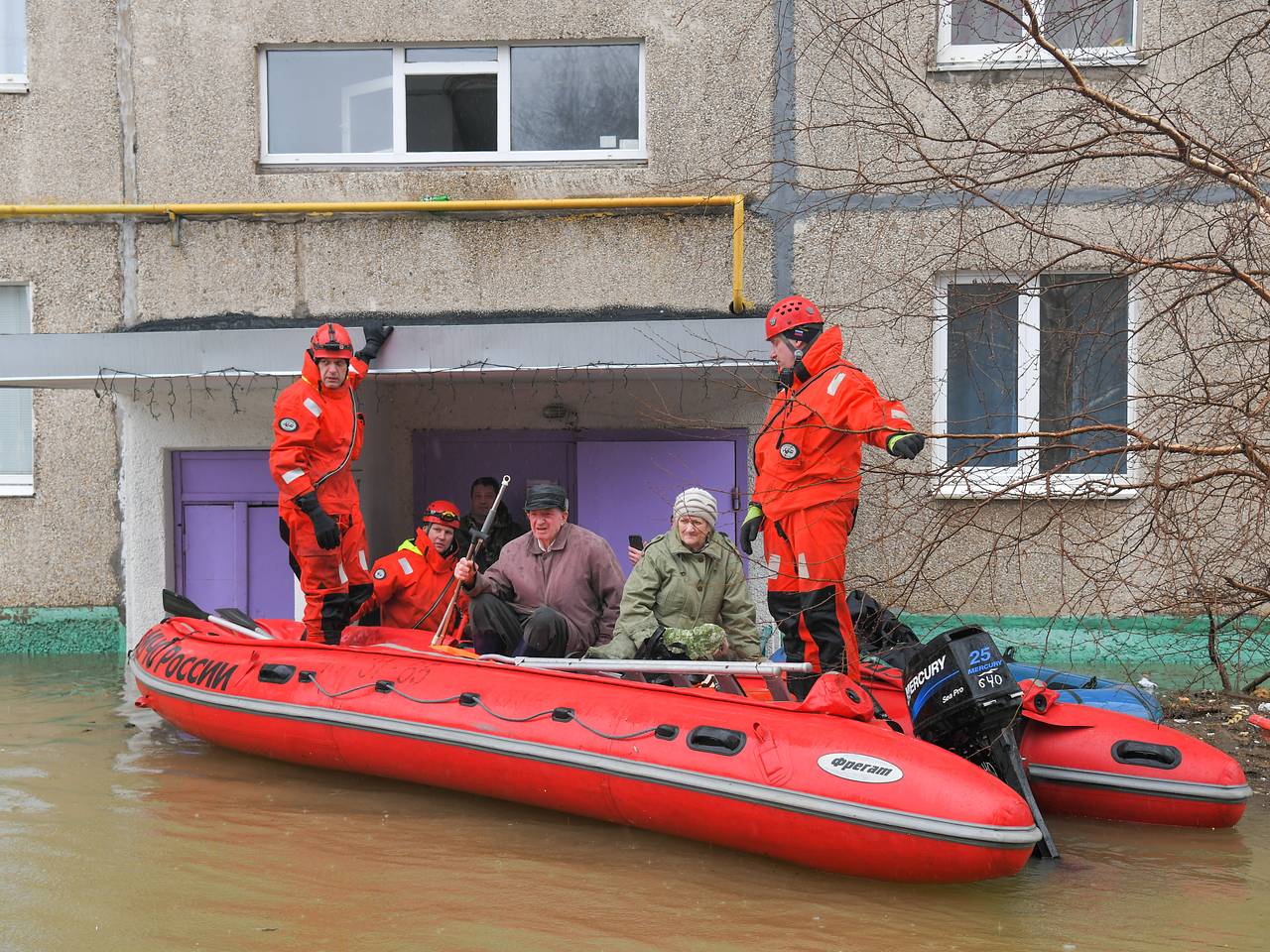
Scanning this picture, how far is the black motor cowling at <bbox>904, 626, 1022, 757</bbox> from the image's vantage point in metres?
5.01

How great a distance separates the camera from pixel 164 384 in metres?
8.89

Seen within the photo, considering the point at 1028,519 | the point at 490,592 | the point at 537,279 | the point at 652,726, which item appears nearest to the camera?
the point at 652,726

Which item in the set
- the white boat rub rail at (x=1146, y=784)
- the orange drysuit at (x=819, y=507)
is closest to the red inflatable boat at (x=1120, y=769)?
the white boat rub rail at (x=1146, y=784)

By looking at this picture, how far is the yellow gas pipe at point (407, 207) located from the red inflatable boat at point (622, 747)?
136 inches

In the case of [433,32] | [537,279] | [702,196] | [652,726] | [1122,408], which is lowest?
[652,726]

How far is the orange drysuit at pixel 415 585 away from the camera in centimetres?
755

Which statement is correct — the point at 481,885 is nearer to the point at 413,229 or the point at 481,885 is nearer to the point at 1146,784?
the point at 1146,784

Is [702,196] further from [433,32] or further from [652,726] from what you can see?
[652,726]

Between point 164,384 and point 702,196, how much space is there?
405 cm

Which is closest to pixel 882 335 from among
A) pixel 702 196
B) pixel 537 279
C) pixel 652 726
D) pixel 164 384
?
pixel 702 196

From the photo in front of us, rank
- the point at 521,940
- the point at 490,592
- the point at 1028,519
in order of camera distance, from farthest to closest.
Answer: the point at 1028,519 → the point at 490,592 → the point at 521,940

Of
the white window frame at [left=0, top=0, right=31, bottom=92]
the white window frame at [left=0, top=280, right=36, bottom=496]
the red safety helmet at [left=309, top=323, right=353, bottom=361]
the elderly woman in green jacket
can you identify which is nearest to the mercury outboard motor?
the elderly woman in green jacket

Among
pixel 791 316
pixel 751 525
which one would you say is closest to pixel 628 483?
pixel 751 525

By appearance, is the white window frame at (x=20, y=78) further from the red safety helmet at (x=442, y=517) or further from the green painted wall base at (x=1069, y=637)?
the green painted wall base at (x=1069, y=637)
